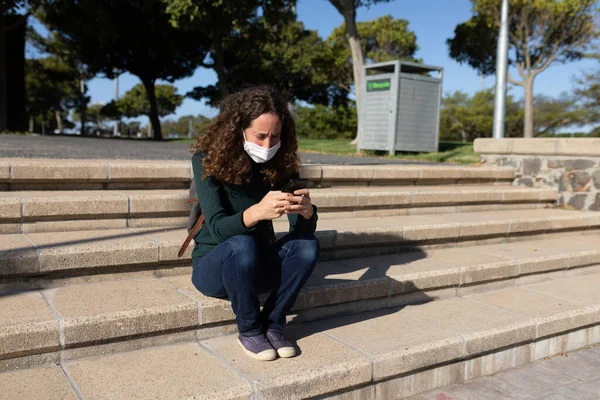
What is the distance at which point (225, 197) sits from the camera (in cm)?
277

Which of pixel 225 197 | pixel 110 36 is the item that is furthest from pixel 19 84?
pixel 225 197

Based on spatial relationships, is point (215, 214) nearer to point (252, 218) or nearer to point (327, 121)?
point (252, 218)

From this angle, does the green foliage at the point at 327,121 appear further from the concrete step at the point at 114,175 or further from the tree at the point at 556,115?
the concrete step at the point at 114,175

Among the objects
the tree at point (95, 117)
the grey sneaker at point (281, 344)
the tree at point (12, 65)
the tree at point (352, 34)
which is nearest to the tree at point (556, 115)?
the tree at point (352, 34)

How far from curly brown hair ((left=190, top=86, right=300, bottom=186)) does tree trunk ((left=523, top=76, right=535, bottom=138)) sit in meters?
17.7

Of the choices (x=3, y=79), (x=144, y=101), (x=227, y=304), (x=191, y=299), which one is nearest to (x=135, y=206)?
(x=191, y=299)

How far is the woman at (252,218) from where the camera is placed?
2531 millimetres

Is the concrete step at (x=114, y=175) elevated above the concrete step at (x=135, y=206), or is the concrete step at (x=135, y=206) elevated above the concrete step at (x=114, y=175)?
the concrete step at (x=114, y=175)

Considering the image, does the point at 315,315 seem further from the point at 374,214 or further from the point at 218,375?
the point at 374,214

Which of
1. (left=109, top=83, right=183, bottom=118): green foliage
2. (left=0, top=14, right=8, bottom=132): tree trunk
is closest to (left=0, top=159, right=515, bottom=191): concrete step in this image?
(left=0, top=14, right=8, bottom=132): tree trunk

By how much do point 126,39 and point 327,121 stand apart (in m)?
13.5

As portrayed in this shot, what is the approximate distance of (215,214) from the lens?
263 centimetres

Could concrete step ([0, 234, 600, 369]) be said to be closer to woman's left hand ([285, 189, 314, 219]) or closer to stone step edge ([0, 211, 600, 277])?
stone step edge ([0, 211, 600, 277])

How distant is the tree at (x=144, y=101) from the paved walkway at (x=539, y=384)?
3965 centimetres
